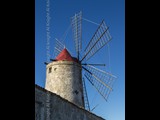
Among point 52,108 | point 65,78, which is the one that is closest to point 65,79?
point 65,78

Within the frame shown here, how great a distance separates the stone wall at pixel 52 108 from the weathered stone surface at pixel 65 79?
4.72m

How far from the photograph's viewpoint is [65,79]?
2253cm

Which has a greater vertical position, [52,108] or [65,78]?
[65,78]

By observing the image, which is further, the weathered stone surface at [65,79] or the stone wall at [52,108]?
the weathered stone surface at [65,79]

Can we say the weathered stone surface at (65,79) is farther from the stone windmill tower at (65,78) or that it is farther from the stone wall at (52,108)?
the stone wall at (52,108)

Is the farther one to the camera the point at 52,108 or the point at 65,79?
the point at 65,79

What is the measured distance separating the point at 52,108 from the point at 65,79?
7479mm

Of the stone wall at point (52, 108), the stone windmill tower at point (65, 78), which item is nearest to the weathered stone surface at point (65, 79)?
the stone windmill tower at point (65, 78)

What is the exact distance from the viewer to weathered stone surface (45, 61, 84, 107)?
73.9ft

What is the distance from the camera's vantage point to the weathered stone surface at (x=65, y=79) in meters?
22.5

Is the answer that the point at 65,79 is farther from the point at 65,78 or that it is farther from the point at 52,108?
the point at 52,108

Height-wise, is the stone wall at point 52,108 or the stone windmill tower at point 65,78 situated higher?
the stone windmill tower at point 65,78
